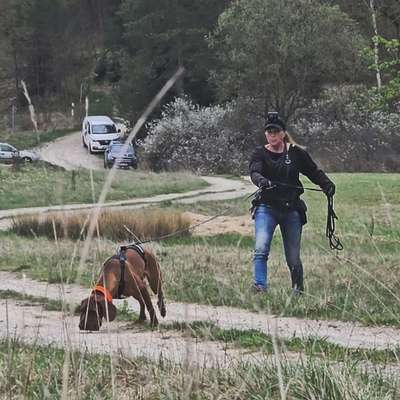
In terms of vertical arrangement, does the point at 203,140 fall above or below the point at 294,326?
below

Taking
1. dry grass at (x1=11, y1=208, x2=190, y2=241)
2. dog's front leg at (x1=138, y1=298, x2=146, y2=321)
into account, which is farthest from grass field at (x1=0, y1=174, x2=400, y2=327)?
dog's front leg at (x1=138, y1=298, x2=146, y2=321)

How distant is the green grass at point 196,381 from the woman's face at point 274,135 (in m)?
4.04

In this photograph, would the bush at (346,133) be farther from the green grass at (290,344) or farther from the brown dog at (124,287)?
the green grass at (290,344)

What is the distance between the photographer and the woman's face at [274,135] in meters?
8.27

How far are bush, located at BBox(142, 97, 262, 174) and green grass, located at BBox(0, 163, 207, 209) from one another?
31.9 feet

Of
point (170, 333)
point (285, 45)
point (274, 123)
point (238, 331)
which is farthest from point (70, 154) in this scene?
point (238, 331)

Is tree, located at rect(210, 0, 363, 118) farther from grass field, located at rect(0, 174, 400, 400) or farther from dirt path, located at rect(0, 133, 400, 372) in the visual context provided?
dirt path, located at rect(0, 133, 400, 372)

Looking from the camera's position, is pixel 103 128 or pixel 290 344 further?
pixel 103 128

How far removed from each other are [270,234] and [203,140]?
36.4 metres

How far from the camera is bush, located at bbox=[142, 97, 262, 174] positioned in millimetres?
44031

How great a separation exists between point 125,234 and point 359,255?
18.5ft

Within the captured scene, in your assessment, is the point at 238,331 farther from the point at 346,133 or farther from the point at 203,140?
the point at 203,140

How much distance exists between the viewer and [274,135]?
27.2ft

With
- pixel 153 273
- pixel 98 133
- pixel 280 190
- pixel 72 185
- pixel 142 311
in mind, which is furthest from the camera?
pixel 98 133
